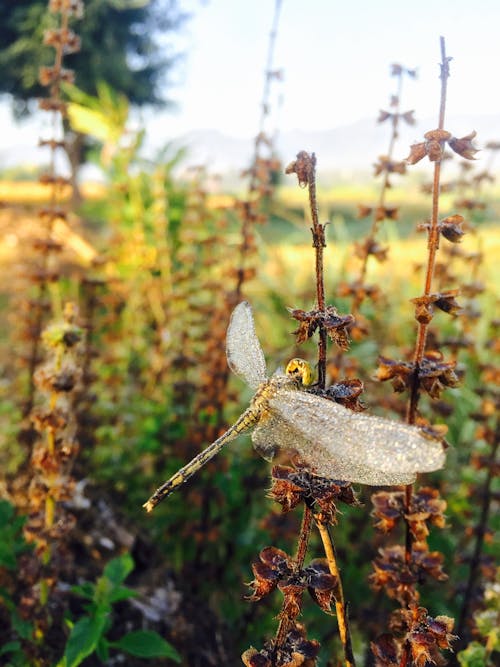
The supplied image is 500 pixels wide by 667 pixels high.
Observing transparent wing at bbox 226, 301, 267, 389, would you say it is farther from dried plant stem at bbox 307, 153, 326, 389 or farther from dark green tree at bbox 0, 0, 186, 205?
dark green tree at bbox 0, 0, 186, 205

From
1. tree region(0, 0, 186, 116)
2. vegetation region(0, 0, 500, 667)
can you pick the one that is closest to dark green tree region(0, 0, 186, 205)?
tree region(0, 0, 186, 116)

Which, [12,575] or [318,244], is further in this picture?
[12,575]

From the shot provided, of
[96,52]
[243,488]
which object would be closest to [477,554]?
[243,488]

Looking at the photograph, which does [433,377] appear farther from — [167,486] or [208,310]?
[208,310]

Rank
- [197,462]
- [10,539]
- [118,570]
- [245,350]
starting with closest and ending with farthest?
1. [197,462]
2. [245,350]
3. [118,570]
4. [10,539]

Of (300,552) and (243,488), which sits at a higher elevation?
(300,552)

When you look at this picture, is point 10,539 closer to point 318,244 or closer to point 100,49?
point 318,244
